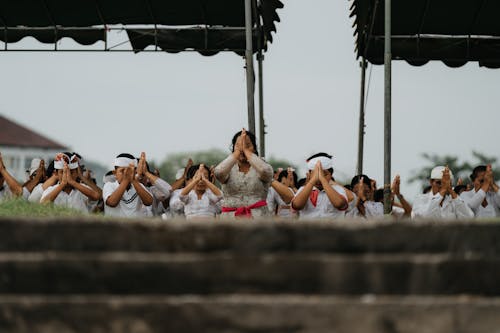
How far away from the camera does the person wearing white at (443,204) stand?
35.4 ft

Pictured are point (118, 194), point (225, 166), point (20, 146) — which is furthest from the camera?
point (20, 146)

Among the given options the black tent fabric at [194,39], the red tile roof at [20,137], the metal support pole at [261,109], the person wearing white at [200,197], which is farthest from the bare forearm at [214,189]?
the red tile roof at [20,137]

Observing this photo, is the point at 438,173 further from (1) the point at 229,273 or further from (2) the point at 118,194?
(1) the point at 229,273

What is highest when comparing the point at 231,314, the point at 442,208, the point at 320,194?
the point at 231,314

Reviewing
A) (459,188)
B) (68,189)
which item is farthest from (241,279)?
(459,188)

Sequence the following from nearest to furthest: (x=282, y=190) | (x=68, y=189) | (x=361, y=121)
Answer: (x=282, y=190)
(x=68, y=189)
(x=361, y=121)

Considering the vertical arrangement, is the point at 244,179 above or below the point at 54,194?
above

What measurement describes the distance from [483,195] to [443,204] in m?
0.91

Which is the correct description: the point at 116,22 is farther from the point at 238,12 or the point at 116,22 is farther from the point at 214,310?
the point at 214,310

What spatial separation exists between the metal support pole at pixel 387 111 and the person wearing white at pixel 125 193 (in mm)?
3451

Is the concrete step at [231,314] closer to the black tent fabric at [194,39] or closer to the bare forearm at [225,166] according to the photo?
the bare forearm at [225,166]

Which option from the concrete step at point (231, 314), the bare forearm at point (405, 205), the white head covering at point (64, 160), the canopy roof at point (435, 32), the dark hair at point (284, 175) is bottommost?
the bare forearm at point (405, 205)

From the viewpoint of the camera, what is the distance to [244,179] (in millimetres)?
8984

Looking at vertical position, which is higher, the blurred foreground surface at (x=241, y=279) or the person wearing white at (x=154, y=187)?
the blurred foreground surface at (x=241, y=279)
